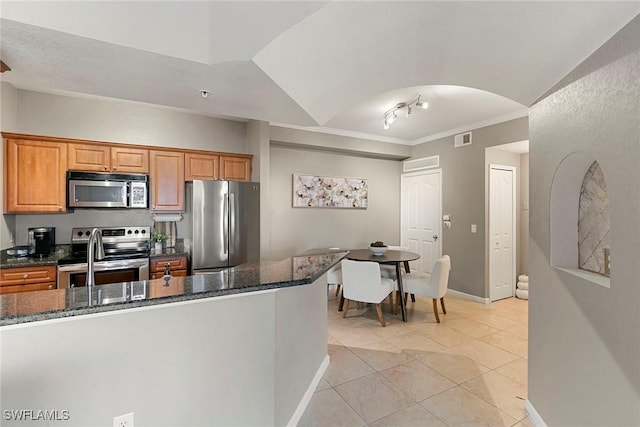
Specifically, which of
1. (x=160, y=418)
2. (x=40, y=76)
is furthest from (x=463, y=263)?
(x=40, y=76)

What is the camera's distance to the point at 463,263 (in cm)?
470

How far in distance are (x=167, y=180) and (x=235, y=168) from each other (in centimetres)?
87

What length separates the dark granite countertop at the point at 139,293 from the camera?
1.16 metres

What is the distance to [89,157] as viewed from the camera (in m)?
3.35

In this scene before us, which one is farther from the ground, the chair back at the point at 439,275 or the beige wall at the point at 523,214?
the beige wall at the point at 523,214

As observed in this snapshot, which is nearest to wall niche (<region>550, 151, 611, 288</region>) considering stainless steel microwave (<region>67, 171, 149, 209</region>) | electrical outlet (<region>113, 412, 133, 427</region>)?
electrical outlet (<region>113, 412, 133, 427</region>)

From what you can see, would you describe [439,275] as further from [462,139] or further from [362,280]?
[462,139]

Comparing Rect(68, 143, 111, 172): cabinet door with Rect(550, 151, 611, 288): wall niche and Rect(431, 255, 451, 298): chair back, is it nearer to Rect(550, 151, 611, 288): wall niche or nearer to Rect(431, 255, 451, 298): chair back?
Rect(431, 255, 451, 298): chair back

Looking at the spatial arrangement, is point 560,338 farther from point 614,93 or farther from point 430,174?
point 430,174

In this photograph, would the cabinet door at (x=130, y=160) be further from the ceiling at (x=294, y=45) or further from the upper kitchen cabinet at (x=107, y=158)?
the ceiling at (x=294, y=45)

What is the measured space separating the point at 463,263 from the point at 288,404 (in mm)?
3862

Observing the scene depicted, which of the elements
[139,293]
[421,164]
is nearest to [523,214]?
[421,164]

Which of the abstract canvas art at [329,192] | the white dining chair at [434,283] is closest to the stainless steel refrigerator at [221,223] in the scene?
the abstract canvas art at [329,192]

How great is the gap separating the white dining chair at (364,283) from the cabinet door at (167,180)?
230 cm
